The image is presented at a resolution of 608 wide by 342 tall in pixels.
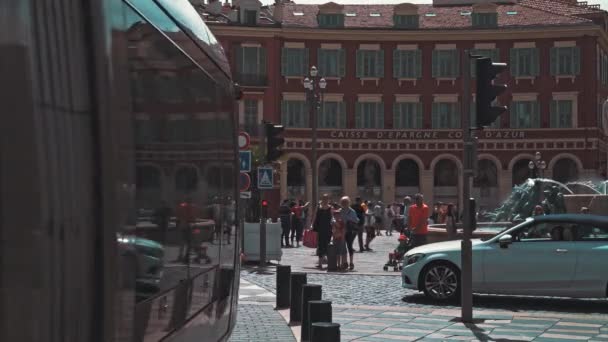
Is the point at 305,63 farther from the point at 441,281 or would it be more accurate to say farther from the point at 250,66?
the point at 441,281

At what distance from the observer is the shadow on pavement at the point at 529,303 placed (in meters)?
15.2

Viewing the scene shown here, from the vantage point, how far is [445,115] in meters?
63.7

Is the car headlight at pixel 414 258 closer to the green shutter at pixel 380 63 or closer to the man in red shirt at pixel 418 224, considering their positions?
the man in red shirt at pixel 418 224

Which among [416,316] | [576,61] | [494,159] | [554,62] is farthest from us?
[494,159]

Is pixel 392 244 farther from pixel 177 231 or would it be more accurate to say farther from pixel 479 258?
pixel 177 231

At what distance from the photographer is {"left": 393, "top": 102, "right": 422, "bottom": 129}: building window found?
63656 millimetres

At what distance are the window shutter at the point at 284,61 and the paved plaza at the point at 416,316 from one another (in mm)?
44035

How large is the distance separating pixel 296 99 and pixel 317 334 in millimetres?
56643

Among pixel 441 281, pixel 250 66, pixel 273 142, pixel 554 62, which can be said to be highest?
pixel 554 62

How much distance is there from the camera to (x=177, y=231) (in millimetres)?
5129

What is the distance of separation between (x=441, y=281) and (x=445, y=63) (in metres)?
49.0

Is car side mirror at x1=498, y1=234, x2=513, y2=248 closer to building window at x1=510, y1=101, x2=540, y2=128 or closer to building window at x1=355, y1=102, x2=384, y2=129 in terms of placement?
building window at x1=355, y1=102, x2=384, y2=129

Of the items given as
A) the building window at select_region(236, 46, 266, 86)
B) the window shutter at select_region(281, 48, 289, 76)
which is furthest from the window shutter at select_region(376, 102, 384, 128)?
the building window at select_region(236, 46, 266, 86)

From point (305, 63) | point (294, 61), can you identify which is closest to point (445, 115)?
point (305, 63)
